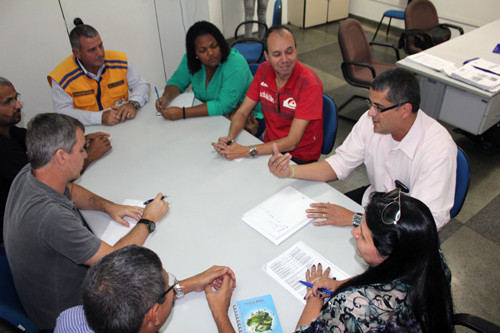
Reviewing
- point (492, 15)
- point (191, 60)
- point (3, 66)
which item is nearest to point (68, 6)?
point (3, 66)

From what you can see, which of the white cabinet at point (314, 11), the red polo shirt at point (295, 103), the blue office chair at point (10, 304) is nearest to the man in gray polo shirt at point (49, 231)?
the blue office chair at point (10, 304)

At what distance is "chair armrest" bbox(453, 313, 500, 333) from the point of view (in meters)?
1.27

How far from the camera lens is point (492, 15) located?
5.00 metres

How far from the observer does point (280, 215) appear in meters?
1.71

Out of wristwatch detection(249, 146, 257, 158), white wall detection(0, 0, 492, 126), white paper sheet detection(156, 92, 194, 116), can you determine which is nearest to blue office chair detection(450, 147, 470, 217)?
wristwatch detection(249, 146, 257, 158)

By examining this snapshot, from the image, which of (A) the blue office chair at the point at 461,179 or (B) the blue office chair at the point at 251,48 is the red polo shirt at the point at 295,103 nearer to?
(A) the blue office chair at the point at 461,179

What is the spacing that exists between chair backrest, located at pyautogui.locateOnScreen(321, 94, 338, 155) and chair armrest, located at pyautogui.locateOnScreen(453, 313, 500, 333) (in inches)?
51.2

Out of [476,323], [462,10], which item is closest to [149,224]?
[476,323]

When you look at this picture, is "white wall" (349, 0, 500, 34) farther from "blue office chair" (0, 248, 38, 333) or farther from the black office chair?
"blue office chair" (0, 248, 38, 333)

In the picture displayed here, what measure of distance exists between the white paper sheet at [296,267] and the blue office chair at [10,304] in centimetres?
97

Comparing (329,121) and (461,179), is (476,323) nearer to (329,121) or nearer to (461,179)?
(461,179)

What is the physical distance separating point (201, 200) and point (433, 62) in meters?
2.58

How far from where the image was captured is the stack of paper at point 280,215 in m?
1.62

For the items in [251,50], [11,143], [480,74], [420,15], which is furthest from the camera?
[420,15]
